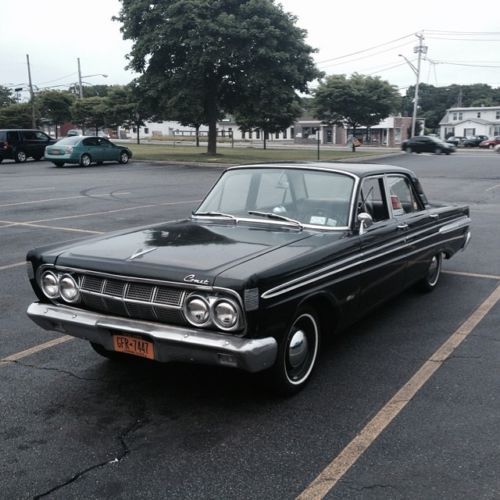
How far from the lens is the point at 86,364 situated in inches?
183

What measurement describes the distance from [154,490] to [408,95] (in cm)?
14075

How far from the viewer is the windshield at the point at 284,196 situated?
16.0 feet

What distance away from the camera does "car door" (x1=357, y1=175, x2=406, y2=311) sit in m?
4.79

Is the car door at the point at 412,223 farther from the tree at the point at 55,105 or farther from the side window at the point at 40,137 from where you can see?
the tree at the point at 55,105

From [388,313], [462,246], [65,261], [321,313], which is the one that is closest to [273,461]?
[321,313]

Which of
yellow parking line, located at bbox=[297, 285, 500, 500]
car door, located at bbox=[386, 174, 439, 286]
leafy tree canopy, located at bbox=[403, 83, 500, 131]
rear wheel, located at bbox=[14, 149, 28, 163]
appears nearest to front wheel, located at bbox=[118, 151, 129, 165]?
rear wheel, located at bbox=[14, 149, 28, 163]

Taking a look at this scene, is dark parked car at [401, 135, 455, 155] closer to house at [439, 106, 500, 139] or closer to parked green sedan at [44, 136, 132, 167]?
parked green sedan at [44, 136, 132, 167]

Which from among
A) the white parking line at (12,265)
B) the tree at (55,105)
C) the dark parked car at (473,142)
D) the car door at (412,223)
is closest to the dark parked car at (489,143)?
the dark parked car at (473,142)

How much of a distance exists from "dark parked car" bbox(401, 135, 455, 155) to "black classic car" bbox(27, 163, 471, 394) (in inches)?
1795

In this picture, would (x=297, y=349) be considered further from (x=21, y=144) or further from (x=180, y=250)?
(x=21, y=144)

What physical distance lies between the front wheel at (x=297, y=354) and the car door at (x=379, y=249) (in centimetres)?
71

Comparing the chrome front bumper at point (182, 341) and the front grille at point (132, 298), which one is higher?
the front grille at point (132, 298)

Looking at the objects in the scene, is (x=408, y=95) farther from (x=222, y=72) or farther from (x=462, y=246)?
(x=462, y=246)

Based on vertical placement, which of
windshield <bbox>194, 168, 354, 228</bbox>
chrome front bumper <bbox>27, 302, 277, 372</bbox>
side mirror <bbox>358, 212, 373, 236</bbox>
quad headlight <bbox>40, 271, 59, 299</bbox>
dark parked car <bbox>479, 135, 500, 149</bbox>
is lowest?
dark parked car <bbox>479, 135, 500, 149</bbox>
